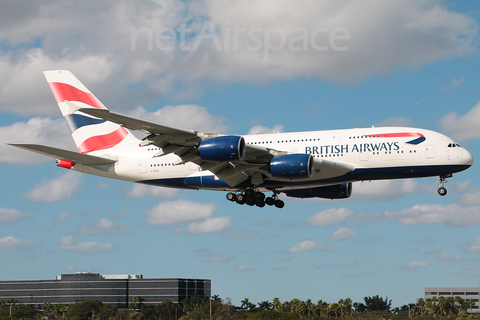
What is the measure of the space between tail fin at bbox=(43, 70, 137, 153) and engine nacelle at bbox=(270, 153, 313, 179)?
1537cm

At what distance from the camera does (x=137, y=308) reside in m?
145

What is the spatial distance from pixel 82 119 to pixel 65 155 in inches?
307

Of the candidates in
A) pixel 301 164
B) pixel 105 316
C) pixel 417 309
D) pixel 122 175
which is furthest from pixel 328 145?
pixel 417 309

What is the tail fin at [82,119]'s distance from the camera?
46.4 m

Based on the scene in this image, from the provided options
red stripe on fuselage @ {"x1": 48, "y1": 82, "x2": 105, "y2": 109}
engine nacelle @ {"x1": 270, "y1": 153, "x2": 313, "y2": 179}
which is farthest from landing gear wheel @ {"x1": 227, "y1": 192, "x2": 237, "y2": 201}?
red stripe on fuselage @ {"x1": 48, "y1": 82, "x2": 105, "y2": 109}

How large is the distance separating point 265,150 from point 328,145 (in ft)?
17.1

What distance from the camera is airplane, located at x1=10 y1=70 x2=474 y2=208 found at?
3466 centimetres

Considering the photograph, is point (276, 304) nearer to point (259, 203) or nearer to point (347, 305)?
point (347, 305)

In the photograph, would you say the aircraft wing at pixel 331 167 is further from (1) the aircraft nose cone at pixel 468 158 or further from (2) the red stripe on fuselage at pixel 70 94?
(2) the red stripe on fuselage at pixel 70 94

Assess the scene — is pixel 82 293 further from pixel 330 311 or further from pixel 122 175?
pixel 122 175

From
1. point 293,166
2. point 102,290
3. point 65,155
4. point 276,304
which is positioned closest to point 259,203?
point 293,166

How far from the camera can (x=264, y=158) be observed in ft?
123

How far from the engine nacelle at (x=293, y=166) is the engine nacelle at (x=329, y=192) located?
9073 mm

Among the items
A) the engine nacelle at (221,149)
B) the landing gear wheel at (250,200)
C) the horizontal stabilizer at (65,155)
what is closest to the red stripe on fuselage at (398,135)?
the engine nacelle at (221,149)
